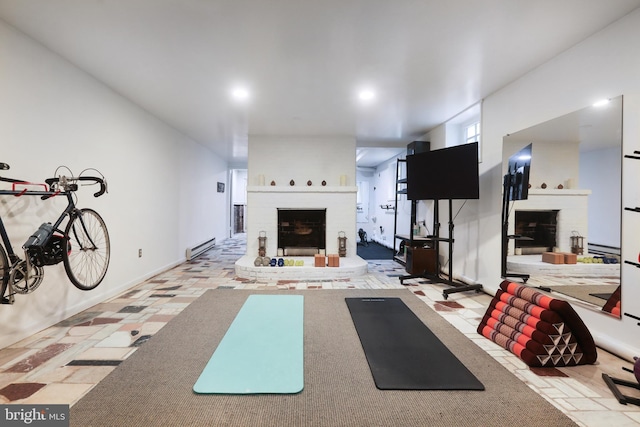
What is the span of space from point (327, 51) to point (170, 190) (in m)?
3.69

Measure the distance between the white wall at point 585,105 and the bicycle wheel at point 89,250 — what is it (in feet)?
14.1

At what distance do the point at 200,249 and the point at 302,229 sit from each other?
8.12 ft

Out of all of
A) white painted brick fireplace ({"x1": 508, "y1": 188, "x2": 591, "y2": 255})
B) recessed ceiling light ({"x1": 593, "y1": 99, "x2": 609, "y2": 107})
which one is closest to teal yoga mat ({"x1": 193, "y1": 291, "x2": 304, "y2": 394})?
white painted brick fireplace ({"x1": 508, "y1": 188, "x2": 591, "y2": 255})

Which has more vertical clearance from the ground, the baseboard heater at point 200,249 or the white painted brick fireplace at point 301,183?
the white painted brick fireplace at point 301,183

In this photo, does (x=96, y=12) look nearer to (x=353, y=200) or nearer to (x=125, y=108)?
(x=125, y=108)

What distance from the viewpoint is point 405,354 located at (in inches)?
78.7

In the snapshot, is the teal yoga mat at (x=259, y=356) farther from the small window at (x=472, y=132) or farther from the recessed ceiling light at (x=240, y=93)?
the small window at (x=472, y=132)

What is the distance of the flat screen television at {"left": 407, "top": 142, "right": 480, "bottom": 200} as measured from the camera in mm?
3314

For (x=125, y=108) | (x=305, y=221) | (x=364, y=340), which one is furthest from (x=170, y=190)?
(x=364, y=340)

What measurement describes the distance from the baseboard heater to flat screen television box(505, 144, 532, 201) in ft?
17.8

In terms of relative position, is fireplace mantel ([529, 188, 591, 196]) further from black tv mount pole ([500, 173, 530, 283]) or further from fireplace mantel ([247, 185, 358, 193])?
fireplace mantel ([247, 185, 358, 193])

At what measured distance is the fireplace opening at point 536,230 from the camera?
2.64 metres

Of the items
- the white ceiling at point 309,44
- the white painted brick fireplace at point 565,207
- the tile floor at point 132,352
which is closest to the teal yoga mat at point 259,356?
the tile floor at point 132,352

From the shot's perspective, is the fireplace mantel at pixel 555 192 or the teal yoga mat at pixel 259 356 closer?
the teal yoga mat at pixel 259 356
